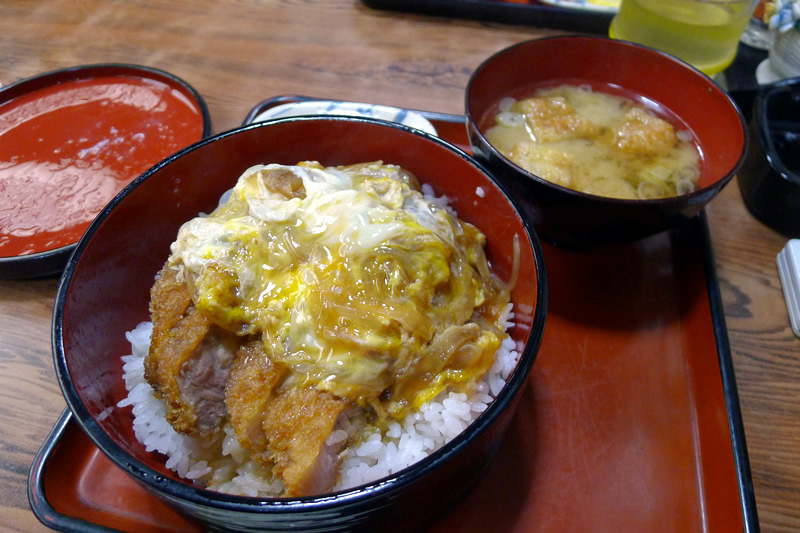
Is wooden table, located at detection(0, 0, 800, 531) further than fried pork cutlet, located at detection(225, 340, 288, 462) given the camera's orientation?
Yes

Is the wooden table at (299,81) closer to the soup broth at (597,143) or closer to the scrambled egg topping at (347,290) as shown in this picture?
the soup broth at (597,143)

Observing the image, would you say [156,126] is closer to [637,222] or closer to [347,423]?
[347,423]

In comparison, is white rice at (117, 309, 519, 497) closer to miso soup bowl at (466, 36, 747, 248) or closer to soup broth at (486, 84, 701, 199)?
miso soup bowl at (466, 36, 747, 248)

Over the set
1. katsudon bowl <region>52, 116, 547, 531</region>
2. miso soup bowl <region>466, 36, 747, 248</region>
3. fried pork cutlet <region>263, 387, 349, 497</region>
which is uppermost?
miso soup bowl <region>466, 36, 747, 248</region>

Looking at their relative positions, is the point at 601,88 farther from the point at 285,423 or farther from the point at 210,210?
the point at 285,423

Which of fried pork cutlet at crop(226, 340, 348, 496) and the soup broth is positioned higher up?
the soup broth

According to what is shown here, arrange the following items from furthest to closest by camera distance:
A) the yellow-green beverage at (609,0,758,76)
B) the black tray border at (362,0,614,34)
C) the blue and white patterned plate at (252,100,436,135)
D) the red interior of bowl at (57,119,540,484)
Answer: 1. the black tray border at (362,0,614,34)
2. the yellow-green beverage at (609,0,758,76)
3. the blue and white patterned plate at (252,100,436,135)
4. the red interior of bowl at (57,119,540,484)

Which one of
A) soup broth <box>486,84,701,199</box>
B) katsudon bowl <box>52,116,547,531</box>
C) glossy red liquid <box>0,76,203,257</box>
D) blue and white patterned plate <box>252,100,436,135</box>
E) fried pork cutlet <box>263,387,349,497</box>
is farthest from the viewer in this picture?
blue and white patterned plate <box>252,100,436,135</box>

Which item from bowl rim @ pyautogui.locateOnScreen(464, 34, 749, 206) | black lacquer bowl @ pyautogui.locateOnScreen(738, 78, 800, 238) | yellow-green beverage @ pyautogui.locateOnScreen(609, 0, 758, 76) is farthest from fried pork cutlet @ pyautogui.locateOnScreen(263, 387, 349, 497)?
yellow-green beverage @ pyautogui.locateOnScreen(609, 0, 758, 76)
